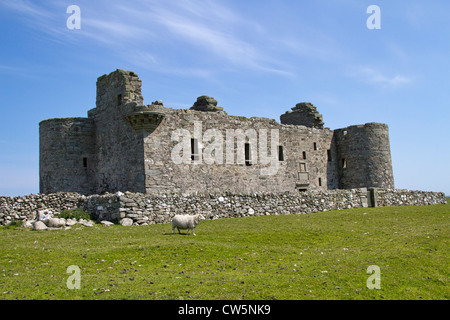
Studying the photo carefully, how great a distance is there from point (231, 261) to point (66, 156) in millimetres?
17780

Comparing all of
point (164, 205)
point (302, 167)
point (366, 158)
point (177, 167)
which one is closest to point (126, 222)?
point (164, 205)

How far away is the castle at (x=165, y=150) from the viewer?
2164cm

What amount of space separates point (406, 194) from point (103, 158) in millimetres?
20765

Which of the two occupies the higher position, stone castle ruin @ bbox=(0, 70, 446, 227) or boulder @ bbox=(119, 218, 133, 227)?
stone castle ruin @ bbox=(0, 70, 446, 227)

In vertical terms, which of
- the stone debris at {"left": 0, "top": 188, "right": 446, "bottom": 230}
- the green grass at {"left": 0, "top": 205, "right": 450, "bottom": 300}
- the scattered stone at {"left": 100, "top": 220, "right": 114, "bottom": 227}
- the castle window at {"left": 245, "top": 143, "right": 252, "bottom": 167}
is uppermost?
the castle window at {"left": 245, "top": 143, "right": 252, "bottom": 167}

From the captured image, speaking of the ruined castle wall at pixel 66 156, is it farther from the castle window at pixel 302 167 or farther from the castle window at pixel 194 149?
the castle window at pixel 302 167

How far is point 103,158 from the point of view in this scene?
24359 millimetres

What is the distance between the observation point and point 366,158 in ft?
105

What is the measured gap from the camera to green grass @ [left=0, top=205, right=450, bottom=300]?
24.2ft

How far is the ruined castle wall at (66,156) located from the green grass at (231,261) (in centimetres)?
914

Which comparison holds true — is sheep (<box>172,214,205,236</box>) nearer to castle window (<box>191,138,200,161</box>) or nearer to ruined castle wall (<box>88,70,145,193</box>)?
ruined castle wall (<box>88,70,145,193</box>)

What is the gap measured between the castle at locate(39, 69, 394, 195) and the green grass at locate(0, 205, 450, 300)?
6.71 m

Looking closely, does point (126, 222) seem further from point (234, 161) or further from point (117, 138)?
point (234, 161)

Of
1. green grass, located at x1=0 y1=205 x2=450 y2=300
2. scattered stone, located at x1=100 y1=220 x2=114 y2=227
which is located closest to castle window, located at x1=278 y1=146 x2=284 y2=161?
green grass, located at x1=0 y1=205 x2=450 y2=300
